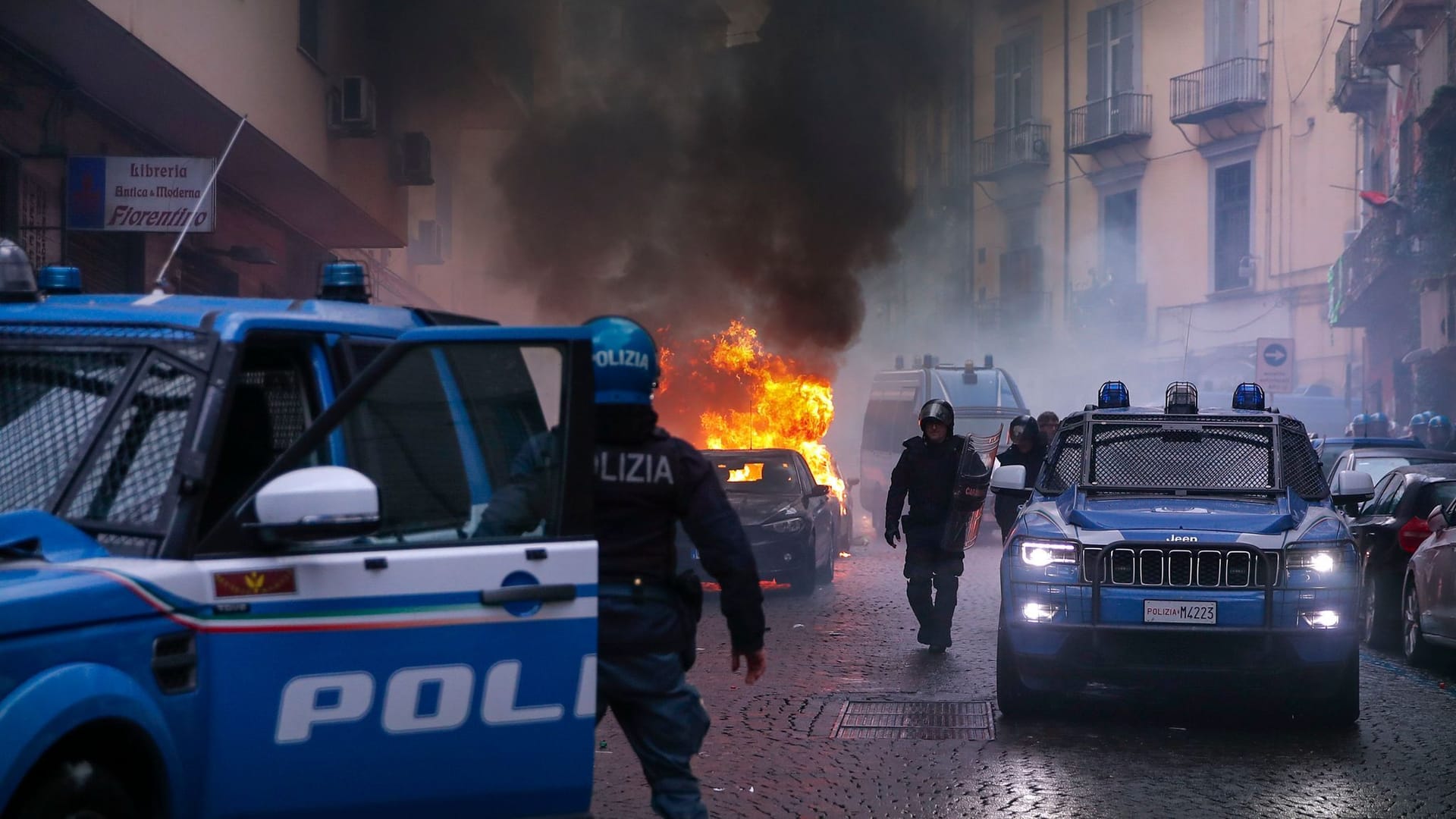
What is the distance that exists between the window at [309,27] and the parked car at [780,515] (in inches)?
290

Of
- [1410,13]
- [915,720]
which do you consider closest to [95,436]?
[915,720]

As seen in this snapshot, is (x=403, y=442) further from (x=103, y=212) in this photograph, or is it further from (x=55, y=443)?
(x=103, y=212)

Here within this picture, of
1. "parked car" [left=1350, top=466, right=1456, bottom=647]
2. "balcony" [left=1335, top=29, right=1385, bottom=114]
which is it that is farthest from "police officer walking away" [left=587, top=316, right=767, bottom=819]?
"balcony" [left=1335, top=29, right=1385, bottom=114]

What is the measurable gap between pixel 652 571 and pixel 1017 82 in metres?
41.4

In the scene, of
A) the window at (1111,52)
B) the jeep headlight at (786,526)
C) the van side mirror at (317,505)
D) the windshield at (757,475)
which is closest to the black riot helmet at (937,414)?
the jeep headlight at (786,526)

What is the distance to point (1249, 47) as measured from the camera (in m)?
36.2

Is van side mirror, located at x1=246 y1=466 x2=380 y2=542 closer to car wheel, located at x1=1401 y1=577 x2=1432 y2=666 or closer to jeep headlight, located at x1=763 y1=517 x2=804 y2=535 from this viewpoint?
car wheel, located at x1=1401 y1=577 x2=1432 y2=666

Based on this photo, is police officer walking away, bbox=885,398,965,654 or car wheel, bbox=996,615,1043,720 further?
police officer walking away, bbox=885,398,965,654

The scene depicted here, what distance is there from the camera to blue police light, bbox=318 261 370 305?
4.91 m

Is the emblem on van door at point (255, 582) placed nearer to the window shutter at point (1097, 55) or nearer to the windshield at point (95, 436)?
the windshield at point (95, 436)

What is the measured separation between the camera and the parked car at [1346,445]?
50.6 ft

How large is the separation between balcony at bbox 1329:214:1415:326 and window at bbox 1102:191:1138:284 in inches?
292

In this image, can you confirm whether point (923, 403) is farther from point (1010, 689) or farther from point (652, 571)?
point (652, 571)

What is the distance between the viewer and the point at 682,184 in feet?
95.8
